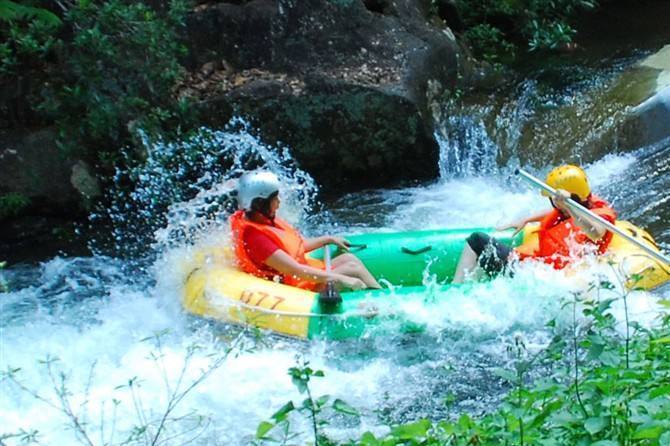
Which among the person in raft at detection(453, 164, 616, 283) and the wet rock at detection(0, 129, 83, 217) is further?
the wet rock at detection(0, 129, 83, 217)

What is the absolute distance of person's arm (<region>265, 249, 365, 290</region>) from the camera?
232 inches

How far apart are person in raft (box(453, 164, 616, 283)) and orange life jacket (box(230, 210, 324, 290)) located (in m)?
1.07

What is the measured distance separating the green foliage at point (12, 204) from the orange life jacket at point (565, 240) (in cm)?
453

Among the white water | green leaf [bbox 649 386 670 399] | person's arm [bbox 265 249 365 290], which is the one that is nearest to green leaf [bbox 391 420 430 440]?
green leaf [bbox 649 386 670 399]

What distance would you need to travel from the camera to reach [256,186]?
596 cm

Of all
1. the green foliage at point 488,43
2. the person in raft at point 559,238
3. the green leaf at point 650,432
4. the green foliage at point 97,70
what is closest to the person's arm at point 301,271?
the person in raft at point 559,238

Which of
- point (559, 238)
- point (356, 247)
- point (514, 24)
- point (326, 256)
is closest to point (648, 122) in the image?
point (514, 24)

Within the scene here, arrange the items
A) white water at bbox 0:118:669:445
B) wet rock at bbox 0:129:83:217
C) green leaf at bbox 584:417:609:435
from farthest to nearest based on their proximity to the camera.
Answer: wet rock at bbox 0:129:83:217
white water at bbox 0:118:669:445
green leaf at bbox 584:417:609:435

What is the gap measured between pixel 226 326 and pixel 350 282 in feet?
2.82

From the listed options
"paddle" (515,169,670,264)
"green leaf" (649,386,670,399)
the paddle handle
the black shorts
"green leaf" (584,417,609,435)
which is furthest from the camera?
the paddle handle

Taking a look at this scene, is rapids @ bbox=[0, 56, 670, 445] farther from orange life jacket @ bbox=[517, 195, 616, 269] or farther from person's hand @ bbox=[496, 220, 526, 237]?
person's hand @ bbox=[496, 220, 526, 237]

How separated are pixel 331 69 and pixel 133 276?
2784 millimetres

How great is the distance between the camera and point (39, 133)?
8258 millimetres

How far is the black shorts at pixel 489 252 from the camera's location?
6.07m
